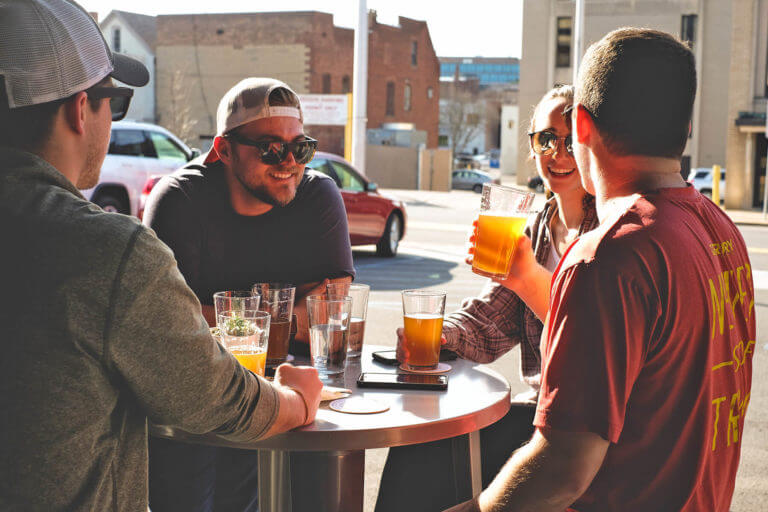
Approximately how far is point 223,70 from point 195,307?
54.0 m

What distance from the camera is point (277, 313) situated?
2637mm

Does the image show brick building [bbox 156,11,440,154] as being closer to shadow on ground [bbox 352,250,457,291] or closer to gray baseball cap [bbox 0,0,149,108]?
shadow on ground [bbox 352,250,457,291]

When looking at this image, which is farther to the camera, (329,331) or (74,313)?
(329,331)

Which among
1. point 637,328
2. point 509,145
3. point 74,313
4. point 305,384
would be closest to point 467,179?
point 509,145

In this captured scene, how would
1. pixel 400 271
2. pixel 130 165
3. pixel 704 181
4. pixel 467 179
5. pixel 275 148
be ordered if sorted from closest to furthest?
pixel 275 148 → pixel 400 271 → pixel 130 165 → pixel 704 181 → pixel 467 179

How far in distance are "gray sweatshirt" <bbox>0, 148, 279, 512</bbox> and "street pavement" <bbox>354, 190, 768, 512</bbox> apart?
2761mm

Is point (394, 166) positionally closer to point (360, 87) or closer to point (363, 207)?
point (360, 87)

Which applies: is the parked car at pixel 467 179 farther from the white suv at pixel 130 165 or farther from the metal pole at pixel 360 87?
the white suv at pixel 130 165

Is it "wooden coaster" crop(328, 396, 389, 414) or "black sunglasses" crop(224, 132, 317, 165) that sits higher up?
"black sunglasses" crop(224, 132, 317, 165)

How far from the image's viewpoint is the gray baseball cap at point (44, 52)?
1613 millimetres

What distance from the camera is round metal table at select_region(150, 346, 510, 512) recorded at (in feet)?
7.20

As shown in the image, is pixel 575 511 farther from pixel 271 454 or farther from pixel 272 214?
pixel 272 214

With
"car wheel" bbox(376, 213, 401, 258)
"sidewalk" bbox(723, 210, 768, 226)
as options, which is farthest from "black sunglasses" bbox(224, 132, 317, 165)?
"sidewalk" bbox(723, 210, 768, 226)

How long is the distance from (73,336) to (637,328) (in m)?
1.01
